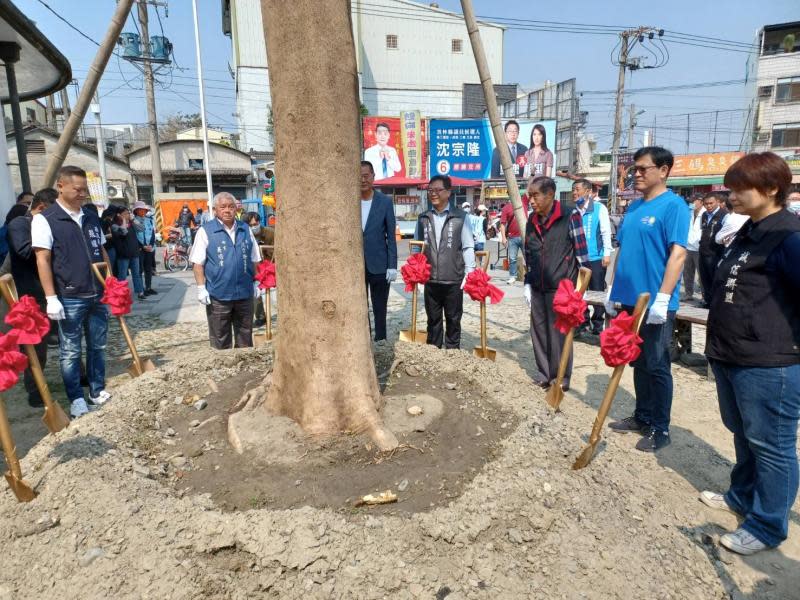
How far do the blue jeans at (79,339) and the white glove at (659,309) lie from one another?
434cm

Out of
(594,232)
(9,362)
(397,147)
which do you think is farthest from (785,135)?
(9,362)

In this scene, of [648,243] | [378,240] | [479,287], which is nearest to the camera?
[648,243]

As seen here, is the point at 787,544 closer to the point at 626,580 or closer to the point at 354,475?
the point at 626,580

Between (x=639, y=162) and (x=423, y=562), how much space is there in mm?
2935

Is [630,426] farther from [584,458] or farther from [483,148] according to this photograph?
[483,148]

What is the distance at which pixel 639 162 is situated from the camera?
3480 mm

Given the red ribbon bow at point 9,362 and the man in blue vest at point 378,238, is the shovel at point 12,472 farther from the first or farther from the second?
the man in blue vest at point 378,238

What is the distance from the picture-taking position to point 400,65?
37031 mm

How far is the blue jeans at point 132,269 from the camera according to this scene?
9008 mm

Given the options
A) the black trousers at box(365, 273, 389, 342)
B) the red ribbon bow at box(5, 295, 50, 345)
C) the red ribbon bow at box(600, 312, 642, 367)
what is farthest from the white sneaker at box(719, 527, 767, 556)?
the red ribbon bow at box(5, 295, 50, 345)

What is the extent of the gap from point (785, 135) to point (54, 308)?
40.1 m

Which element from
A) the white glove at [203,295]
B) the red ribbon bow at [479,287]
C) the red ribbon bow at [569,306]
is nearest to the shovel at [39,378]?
the white glove at [203,295]

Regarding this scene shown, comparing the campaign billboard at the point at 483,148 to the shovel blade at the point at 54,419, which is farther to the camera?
the campaign billboard at the point at 483,148

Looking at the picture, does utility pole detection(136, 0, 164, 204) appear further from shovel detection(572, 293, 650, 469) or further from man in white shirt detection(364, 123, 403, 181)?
shovel detection(572, 293, 650, 469)
